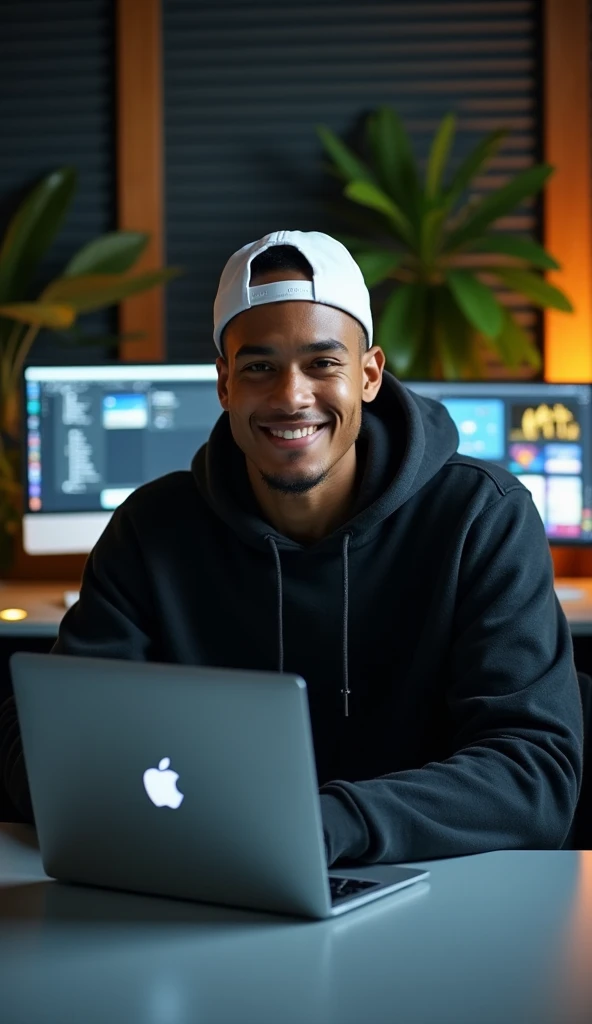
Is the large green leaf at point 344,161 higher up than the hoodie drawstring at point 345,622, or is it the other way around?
the large green leaf at point 344,161

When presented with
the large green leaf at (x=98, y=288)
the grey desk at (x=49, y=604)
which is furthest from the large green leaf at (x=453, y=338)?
the large green leaf at (x=98, y=288)

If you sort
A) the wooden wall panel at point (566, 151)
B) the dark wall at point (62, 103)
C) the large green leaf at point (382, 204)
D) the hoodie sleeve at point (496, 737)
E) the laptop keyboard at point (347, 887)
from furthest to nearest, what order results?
the dark wall at point (62, 103), the wooden wall panel at point (566, 151), the large green leaf at point (382, 204), the hoodie sleeve at point (496, 737), the laptop keyboard at point (347, 887)

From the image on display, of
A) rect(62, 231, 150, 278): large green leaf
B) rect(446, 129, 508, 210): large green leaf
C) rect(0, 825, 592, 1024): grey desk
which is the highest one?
rect(446, 129, 508, 210): large green leaf

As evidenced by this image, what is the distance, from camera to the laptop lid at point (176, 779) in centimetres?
112

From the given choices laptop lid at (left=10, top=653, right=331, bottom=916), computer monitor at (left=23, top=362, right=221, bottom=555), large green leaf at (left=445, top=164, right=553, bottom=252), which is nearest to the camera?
laptop lid at (left=10, top=653, right=331, bottom=916)

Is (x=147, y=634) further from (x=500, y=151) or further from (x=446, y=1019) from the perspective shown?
(x=500, y=151)

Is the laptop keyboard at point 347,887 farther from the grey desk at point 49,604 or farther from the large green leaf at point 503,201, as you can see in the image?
the large green leaf at point 503,201

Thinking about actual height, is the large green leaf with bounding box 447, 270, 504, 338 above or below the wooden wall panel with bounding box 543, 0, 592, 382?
below

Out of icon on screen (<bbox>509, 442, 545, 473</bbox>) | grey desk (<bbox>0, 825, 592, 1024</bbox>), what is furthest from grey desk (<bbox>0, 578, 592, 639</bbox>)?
grey desk (<bbox>0, 825, 592, 1024</bbox>)

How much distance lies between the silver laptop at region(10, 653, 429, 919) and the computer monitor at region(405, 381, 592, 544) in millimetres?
2013

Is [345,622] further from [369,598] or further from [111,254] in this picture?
[111,254]

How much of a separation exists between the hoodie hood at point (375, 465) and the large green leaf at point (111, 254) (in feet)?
6.39

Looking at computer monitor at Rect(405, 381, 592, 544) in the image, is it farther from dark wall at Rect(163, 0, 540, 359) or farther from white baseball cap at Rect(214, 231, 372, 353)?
white baseball cap at Rect(214, 231, 372, 353)

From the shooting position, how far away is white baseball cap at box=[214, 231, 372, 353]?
1.75 meters
